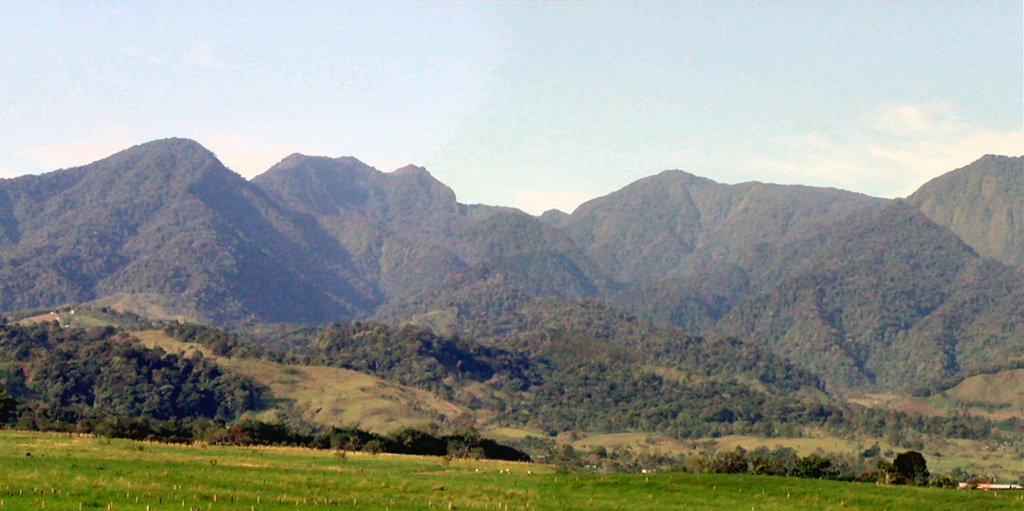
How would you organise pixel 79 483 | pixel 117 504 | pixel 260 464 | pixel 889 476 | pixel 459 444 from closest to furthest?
pixel 117 504, pixel 79 483, pixel 260 464, pixel 889 476, pixel 459 444

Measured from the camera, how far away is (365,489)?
314 feet

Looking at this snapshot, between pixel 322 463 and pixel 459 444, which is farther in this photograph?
pixel 459 444

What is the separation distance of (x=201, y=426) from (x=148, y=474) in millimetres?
103919

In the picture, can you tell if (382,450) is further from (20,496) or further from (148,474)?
(20,496)

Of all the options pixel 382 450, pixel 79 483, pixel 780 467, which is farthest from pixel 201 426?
pixel 79 483

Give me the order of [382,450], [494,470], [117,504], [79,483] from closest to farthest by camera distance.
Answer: [117,504]
[79,483]
[494,470]
[382,450]

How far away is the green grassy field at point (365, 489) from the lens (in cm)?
8238

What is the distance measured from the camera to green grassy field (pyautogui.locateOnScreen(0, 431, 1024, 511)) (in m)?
82.4

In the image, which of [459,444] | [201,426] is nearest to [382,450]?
[459,444]

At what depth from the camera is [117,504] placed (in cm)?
7744

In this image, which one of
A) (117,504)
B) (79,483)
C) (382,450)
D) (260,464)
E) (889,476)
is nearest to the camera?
(117,504)

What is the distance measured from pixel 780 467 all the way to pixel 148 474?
91.8 meters

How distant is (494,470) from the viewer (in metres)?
122

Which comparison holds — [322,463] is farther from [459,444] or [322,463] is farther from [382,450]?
[459,444]
